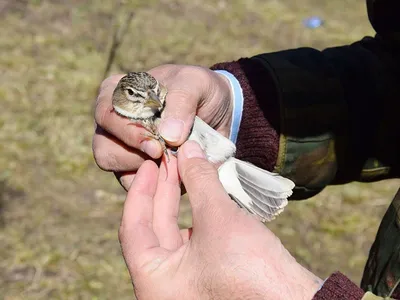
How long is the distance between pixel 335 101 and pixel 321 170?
0.38 m

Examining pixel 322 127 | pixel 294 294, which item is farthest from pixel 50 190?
pixel 294 294

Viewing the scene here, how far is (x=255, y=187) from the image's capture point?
3.42 metres

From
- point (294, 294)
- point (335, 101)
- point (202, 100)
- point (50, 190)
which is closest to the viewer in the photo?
point (294, 294)

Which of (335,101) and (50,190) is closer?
(335,101)

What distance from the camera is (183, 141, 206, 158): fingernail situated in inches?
116

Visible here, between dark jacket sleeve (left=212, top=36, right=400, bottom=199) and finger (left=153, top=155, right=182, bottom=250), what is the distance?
0.75m

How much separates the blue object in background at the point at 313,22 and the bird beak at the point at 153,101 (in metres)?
7.11

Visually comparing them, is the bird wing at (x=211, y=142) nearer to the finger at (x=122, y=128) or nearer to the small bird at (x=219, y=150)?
the small bird at (x=219, y=150)

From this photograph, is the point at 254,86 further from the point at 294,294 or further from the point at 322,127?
the point at 294,294

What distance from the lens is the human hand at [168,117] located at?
3127mm

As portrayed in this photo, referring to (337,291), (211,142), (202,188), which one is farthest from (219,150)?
(337,291)

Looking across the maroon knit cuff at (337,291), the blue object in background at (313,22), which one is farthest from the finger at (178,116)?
the blue object in background at (313,22)

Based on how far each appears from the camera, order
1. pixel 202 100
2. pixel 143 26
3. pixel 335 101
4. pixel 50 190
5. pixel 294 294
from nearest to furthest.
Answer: pixel 294 294 < pixel 202 100 < pixel 335 101 < pixel 50 190 < pixel 143 26

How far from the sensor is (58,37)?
8648 mm
